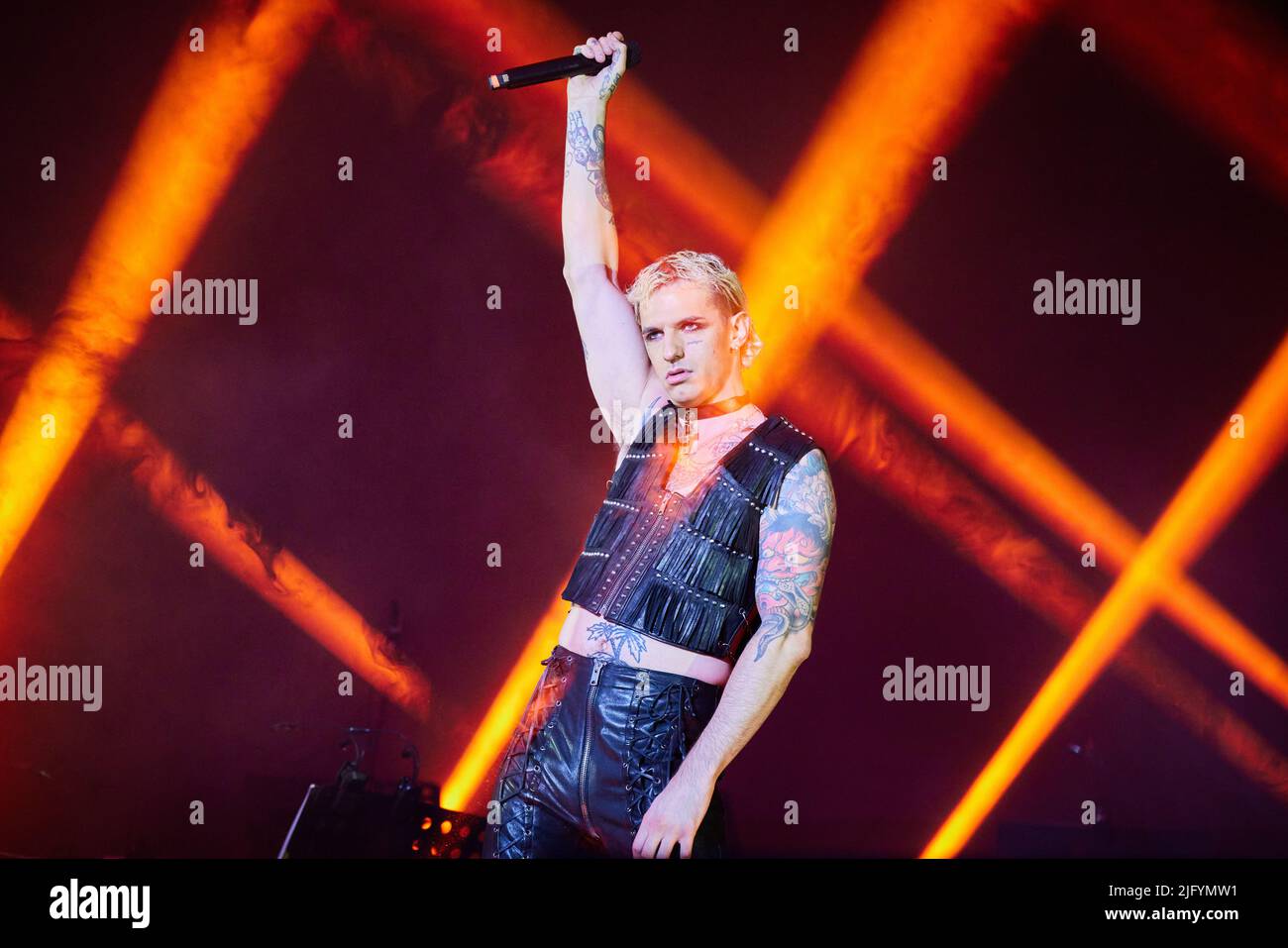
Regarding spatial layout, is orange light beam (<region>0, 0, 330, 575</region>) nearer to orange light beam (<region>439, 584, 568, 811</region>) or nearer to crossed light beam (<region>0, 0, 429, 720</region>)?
crossed light beam (<region>0, 0, 429, 720</region>)

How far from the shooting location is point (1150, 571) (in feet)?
14.3

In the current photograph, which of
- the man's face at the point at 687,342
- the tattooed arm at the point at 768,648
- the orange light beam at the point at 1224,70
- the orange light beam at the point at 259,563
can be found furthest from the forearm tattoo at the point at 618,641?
the orange light beam at the point at 1224,70

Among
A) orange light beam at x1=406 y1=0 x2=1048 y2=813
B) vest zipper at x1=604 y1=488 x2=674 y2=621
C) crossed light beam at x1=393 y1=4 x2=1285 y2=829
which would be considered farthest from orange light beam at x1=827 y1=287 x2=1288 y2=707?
vest zipper at x1=604 y1=488 x2=674 y2=621

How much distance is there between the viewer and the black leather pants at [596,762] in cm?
279

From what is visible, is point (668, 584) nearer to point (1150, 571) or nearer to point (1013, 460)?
point (1013, 460)

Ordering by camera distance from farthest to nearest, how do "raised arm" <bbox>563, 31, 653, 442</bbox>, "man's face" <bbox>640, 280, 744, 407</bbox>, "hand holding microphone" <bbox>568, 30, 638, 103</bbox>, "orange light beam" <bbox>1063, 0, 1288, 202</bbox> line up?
"orange light beam" <bbox>1063, 0, 1288, 202</bbox>, "hand holding microphone" <bbox>568, 30, 638, 103</bbox>, "raised arm" <bbox>563, 31, 653, 442</bbox>, "man's face" <bbox>640, 280, 744, 407</bbox>

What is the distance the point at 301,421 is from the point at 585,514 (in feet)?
3.77

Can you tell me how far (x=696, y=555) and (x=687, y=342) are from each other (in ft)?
2.10

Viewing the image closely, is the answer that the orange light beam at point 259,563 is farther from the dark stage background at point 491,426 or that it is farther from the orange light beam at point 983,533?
the orange light beam at point 983,533

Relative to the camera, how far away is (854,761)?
4.32 m

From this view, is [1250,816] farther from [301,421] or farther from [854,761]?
[301,421]

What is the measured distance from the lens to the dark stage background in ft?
14.1

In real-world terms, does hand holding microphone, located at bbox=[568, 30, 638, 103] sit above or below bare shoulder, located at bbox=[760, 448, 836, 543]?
above
